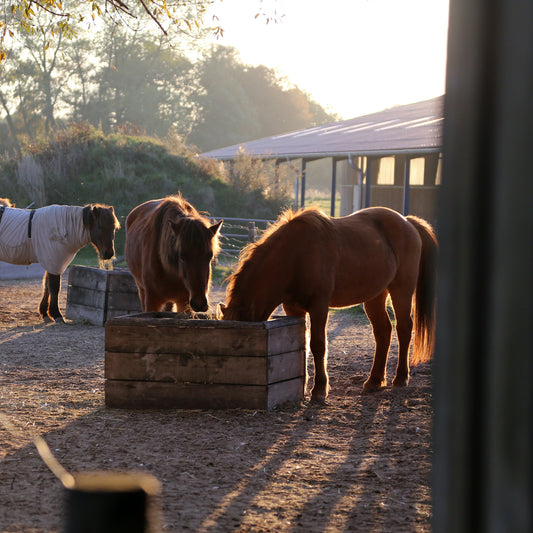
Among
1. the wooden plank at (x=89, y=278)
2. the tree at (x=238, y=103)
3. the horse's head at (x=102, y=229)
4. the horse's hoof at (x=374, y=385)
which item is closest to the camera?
the horse's hoof at (x=374, y=385)

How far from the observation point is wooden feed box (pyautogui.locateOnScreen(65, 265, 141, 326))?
8883mm

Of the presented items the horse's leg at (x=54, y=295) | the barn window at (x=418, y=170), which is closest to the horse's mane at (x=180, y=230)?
the horse's leg at (x=54, y=295)

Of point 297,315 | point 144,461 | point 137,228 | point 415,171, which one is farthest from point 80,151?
point 144,461

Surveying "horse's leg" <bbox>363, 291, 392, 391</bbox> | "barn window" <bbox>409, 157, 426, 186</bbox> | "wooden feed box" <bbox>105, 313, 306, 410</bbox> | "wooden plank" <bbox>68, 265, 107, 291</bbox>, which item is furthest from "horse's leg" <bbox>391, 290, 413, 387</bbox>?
"barn window" <bbox>409, 157, 426, 186</bbox>

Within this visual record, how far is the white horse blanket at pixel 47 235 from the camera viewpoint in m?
9.23

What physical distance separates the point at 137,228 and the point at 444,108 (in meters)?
6.14

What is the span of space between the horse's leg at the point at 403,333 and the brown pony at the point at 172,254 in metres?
1.73

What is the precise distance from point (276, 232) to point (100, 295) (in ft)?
14.6

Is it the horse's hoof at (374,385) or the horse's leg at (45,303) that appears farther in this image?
the horse's leg at (45,303)

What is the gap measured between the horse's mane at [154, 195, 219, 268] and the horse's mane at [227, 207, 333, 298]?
1.00 ft

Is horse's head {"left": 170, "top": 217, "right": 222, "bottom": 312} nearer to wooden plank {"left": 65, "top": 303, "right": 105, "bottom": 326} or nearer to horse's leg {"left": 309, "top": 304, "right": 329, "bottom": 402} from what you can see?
horse's leg {"left": 309, "top": 304, "right": 329, "bottom": 402}

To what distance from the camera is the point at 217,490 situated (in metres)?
3.48

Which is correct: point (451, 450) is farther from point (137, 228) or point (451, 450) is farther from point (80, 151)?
point (80, 151)

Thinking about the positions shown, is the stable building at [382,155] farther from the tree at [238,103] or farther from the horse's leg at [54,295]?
the tree at [238,103]
